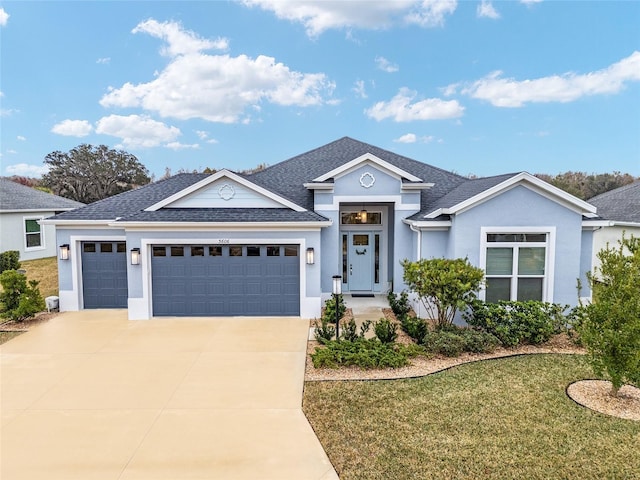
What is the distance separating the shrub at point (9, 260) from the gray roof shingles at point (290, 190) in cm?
872

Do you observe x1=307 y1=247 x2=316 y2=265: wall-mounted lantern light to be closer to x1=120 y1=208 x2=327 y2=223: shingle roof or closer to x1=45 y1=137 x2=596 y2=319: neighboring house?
x1=45 y1=137 x2=596 y2=319: neighboring house

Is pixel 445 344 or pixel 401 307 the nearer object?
pixel 445 344

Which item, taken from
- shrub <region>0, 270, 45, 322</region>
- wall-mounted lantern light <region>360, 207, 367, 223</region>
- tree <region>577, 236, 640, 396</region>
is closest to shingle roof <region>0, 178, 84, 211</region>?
shrub <region>0, 270, 45, 322</region>

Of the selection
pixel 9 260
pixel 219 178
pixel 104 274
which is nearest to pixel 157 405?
pixel 219 178

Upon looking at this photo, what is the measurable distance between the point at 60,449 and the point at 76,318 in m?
7.70

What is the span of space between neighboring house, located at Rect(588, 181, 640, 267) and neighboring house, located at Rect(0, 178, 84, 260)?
28354 millimetres

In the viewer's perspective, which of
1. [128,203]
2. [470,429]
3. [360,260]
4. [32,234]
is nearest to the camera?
[470,429]

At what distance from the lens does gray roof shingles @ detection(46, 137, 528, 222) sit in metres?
11.7

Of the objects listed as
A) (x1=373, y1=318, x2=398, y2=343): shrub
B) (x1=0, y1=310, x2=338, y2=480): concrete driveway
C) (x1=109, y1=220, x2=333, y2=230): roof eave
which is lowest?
(x1=0, y1=310, x2=338, y2=480): concrete driveway

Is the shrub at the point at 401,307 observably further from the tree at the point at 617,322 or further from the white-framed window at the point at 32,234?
the white-framed window at the point at 32,234

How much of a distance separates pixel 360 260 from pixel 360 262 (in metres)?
0.08

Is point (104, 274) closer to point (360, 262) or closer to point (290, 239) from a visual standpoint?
point (290, 239)

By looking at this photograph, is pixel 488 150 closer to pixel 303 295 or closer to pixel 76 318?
pixel 303 295

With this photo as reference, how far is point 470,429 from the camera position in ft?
18.1
